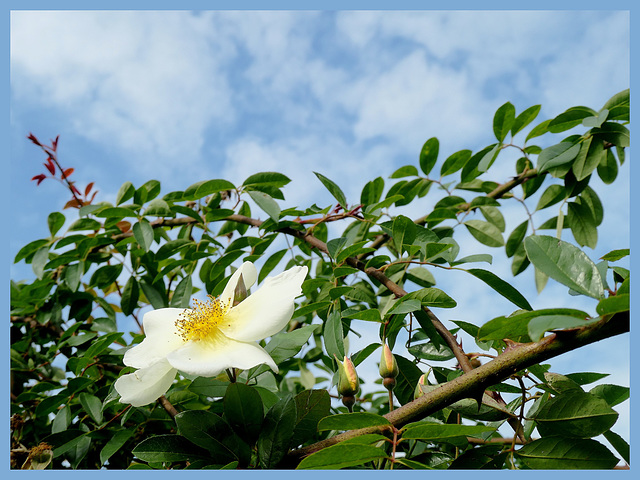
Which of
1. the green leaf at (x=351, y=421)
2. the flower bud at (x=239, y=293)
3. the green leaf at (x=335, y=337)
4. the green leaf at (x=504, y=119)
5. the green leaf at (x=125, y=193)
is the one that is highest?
the green leaf at (x=504, y=119)

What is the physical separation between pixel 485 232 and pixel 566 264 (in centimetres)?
82

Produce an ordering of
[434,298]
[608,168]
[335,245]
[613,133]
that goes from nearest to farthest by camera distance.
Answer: [434,298] < [335,245] < [613,133] < [608,168]

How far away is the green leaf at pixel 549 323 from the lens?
513mm

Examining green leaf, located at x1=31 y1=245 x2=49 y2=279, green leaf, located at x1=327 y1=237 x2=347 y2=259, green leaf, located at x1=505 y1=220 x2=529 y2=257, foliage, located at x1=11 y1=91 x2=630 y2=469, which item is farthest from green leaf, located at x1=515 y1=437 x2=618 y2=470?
green leaf, located at x1=31 y1=245 x2=49 y2=279

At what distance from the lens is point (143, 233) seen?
135 cm

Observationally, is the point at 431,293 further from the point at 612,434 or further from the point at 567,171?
the point at 567,171

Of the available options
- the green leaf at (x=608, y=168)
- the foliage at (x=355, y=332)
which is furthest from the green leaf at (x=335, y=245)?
the green leaf at (x=608, y=168)

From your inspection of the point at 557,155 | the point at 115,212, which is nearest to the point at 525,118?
the point at 557,155

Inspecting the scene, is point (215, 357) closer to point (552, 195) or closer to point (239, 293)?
point (239, 293)

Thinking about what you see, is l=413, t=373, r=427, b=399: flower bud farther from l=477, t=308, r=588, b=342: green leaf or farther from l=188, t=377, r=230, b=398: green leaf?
l=188, t=377, r=230, b=398: green leaf

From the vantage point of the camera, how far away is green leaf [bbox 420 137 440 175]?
4.94ft

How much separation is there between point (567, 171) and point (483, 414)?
0.82 metres

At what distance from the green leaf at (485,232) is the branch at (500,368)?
823mm

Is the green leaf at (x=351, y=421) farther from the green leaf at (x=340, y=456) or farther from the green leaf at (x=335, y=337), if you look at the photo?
the green leaf at (x=335, y=337)
